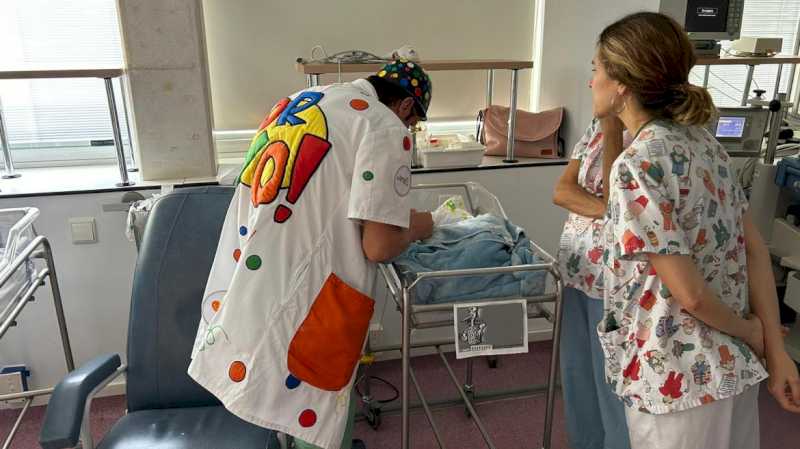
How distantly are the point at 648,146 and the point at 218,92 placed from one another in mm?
1980

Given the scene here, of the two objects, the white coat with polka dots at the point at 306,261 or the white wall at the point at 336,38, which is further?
the white wall at the point at 336,38

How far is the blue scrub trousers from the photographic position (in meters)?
1.61

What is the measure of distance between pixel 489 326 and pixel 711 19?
5.55ft

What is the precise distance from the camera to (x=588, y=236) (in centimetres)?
156

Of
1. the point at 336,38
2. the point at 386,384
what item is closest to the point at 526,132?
the point at 336,38

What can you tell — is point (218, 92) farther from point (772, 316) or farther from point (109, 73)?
point (772, 316)

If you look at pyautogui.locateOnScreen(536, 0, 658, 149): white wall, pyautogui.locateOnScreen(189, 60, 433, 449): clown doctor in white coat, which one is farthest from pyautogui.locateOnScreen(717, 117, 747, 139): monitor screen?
pyautogui.locateOnScreen(189, 60, 433, 449): clown doctor in white coat

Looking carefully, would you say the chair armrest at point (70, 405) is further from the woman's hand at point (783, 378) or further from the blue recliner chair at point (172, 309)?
the woman's hand at point (783, 378)

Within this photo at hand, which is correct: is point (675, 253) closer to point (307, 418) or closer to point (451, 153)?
point (307, 418)

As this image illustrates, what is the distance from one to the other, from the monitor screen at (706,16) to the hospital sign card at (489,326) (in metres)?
1.53

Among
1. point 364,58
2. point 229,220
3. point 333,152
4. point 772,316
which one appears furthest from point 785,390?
point 364,58

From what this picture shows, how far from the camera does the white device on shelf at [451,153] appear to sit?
2.44 metres

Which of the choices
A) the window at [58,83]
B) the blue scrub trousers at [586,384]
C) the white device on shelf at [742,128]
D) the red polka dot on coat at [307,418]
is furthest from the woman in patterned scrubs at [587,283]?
the window at [58,83]

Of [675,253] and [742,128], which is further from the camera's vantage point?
[742,128]
